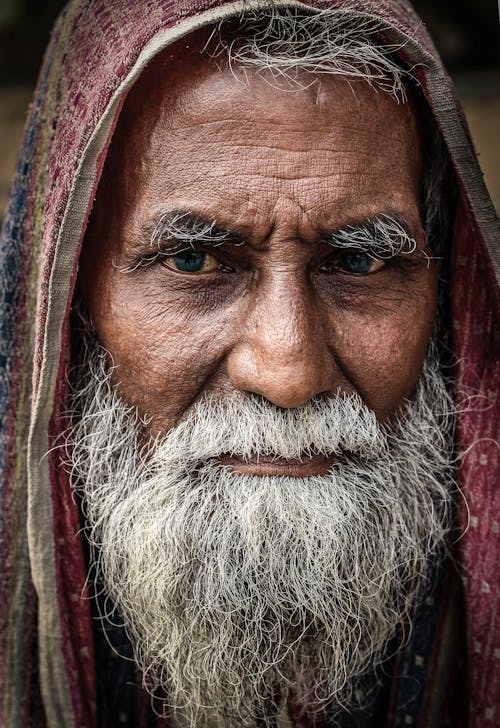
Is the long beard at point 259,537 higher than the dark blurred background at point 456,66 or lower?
lower

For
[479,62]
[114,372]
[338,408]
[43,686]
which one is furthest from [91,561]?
[479,62]

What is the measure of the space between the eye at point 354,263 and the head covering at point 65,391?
215 mm

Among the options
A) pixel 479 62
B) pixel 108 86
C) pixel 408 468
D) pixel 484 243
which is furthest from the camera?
pixel 479 62

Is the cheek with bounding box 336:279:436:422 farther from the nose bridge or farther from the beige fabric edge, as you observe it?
the beige fabric edge

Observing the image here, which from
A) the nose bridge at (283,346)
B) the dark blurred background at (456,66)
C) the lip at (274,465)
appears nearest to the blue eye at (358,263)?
the nose bridge at (283,346)

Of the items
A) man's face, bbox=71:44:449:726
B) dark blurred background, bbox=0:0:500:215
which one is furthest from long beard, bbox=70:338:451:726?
dark blurred background, bbox=0:0:500:215

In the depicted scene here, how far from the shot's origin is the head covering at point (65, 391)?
4.92ft

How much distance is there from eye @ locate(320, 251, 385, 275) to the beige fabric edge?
0.47 meters

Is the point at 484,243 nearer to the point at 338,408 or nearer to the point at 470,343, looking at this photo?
the point at 470,343

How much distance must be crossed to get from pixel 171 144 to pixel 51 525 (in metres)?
0.79

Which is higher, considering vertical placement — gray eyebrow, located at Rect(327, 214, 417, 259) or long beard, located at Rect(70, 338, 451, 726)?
gray eyebrow, located at Rect(327, 214, 417, 259)

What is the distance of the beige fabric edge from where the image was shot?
55.9 inches

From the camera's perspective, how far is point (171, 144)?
4.84ft

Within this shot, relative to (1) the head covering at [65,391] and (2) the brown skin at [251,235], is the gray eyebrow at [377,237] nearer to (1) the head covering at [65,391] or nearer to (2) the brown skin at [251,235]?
(2) the brown skin at [251,235]
